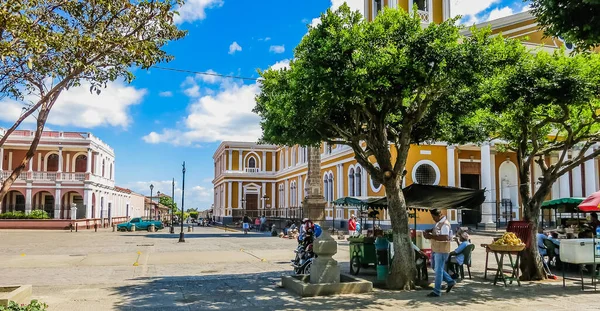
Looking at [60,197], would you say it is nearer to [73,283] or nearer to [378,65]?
[73,283]

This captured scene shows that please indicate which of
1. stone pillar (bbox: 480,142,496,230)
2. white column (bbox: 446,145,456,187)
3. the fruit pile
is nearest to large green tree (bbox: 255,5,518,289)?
the fruit pile

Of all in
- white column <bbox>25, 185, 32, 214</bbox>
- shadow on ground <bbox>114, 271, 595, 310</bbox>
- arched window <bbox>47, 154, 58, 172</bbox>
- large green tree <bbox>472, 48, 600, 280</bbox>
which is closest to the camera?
shadow on ground <bbox>114, 271, 595, 310</bbox>

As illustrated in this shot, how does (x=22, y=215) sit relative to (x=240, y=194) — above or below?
below

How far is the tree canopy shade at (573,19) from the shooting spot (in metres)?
5.84

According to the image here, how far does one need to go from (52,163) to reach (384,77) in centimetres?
4966

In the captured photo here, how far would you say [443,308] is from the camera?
27.2 feet

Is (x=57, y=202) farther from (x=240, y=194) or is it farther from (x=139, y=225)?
(x=240, y=194)

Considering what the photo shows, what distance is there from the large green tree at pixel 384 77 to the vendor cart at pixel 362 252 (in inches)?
87.5

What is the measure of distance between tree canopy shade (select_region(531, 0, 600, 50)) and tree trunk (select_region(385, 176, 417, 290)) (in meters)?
4.58

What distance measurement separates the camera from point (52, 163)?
167 ft

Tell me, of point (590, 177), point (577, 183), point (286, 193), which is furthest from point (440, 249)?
point (286, 193)

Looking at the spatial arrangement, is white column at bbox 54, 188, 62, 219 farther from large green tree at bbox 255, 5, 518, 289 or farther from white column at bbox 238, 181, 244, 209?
large green tree at bbox 255, 5, 518, 289

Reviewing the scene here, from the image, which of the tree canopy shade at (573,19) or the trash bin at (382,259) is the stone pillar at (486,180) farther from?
the tree canopy shade at (573,19)

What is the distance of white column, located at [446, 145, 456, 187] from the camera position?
32.5 m
